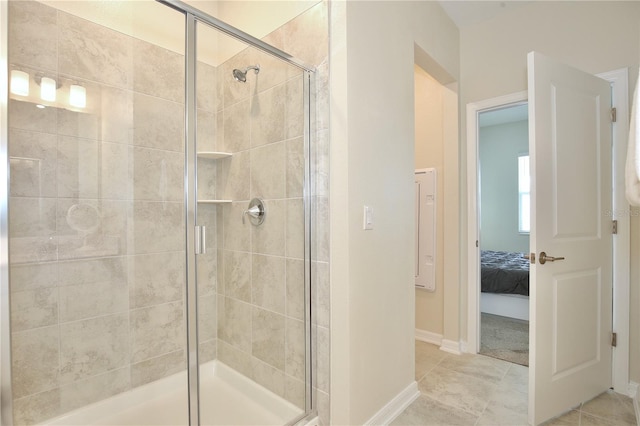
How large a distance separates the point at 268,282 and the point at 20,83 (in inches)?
60.1

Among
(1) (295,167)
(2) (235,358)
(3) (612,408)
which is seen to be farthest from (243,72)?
(3) (612,408)

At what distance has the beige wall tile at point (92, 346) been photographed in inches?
65.4

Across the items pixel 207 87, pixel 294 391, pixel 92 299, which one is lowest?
pixel 294 391

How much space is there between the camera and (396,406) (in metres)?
1.92

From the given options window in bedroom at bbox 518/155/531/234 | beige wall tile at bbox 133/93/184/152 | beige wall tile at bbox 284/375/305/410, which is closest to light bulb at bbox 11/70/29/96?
beige wall tile at bbox 133/93/184/152

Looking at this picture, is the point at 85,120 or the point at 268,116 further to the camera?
the point at 268,116

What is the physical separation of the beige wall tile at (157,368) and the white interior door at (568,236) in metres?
2.04

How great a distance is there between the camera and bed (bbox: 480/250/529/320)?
11.2 feet

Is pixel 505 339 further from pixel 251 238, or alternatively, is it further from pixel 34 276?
pixel 34 276

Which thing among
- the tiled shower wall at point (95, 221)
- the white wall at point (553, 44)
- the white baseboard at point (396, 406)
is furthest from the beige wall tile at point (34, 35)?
the white wall at point (553, 44)

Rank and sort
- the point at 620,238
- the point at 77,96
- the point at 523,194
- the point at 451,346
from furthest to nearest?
the point at 523,194, the point at 451,346, the point at 620,238, the point at 77,96

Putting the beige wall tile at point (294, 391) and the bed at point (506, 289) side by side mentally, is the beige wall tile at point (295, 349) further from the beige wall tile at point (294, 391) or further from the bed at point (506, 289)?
the bed at point (506, 289)

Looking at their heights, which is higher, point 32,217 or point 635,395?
point 32,217

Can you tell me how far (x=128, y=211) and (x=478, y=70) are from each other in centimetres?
292
